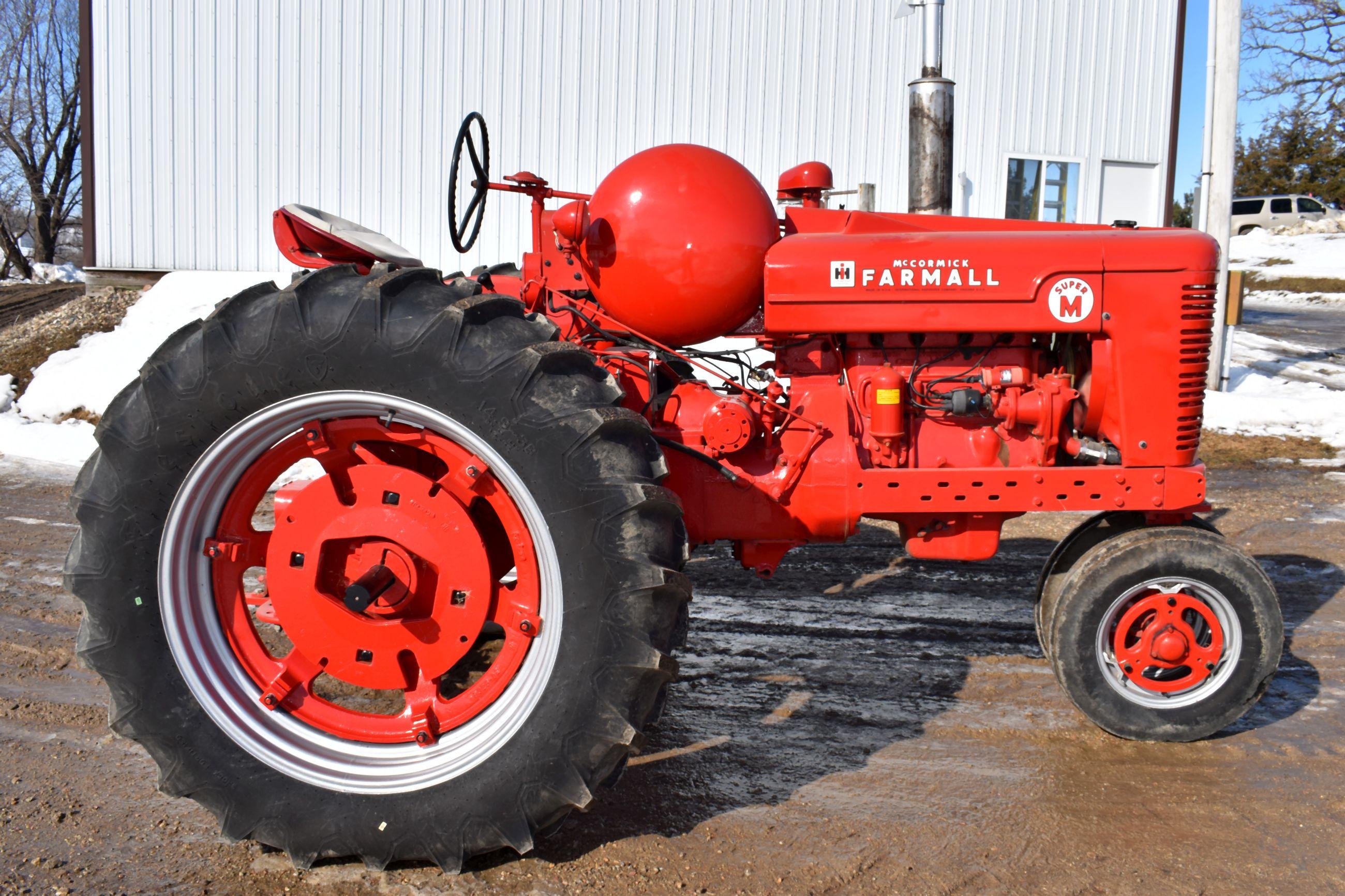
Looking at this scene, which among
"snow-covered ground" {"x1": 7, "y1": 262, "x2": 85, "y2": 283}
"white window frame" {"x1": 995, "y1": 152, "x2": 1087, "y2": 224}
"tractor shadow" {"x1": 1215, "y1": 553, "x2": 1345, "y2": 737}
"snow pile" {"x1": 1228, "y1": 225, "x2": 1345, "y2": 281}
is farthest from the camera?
"snow pile" {"x1": 1228, "y1": 225, "x2": 1345, "y2": 281}

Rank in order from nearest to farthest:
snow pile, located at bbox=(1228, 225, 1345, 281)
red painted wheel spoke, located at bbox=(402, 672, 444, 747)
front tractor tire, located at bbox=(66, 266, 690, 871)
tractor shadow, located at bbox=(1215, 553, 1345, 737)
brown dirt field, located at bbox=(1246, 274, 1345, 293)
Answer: front tractor tire, located at bbox=(66, 266, 690, 871) → red painted wheel spoke, located at bbox=(402, 672, 444, 747) → tractor shadow, located at bbox=(1215, 553, 1345, 737) → brown dirt field, located at bbox=(1246, 274, 1345, 293) → snow pile, located at bbox=(1228, 225, 1345, 281)

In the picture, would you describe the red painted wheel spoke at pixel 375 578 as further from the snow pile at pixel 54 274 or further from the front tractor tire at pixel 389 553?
the snow pile at pixel 54 274

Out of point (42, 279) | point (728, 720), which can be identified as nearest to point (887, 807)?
point (728, 720)

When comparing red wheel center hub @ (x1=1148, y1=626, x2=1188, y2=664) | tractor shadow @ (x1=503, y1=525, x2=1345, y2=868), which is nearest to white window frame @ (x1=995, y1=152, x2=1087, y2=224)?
tractor shadow @ (x1=503, y1=525, x2=1345, y2=868)

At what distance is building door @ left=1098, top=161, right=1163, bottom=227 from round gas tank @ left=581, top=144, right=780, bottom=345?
1033 centimetres

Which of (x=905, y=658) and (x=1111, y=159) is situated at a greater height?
(x=1111, y=159)

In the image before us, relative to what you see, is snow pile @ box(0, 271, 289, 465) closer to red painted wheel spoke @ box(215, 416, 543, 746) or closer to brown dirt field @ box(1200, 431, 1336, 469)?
red painted wheel spoke @ box(215, 416, 543, 746)

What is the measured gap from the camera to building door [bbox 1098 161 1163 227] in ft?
39.3

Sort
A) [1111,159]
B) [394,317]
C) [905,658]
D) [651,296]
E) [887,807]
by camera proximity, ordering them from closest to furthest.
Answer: [394,317], [887,807], [651,296], [905,658], [1111,159]

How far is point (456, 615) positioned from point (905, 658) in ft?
6.02

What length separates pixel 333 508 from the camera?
252 centimetres

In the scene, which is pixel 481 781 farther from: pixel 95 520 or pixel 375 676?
pixel 95 520

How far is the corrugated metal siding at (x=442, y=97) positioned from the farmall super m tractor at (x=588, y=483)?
26.5 ft

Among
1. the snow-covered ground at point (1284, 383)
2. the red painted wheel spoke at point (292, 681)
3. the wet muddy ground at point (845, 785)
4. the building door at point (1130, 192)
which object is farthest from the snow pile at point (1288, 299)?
the red painted wheel spoke at point (292, 681)
